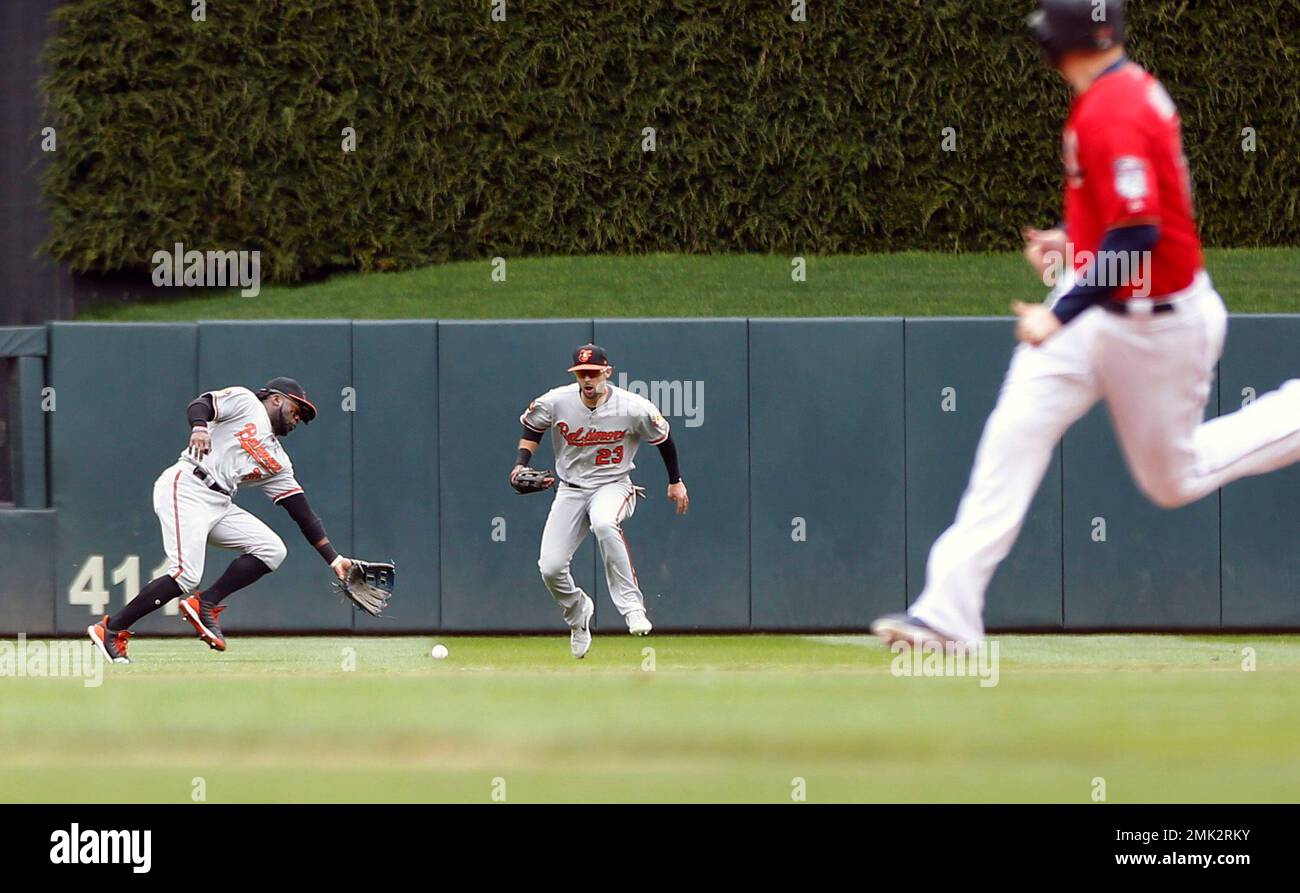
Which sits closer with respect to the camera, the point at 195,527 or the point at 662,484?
the point at 195,527

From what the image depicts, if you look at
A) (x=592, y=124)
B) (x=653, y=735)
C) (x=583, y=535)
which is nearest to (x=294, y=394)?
(x=583, y=535)

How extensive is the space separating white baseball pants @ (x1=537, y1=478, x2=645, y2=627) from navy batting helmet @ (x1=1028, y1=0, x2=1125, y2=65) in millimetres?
5877

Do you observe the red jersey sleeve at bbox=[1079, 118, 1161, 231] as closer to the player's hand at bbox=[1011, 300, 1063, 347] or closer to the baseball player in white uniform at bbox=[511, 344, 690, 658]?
the player's hand at bbox=[1011, 300, 1063, 347]

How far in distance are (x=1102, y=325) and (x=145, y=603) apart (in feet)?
21.7

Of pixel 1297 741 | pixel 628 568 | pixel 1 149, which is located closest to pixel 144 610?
pixel 628 568

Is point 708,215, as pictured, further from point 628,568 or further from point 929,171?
point 628,568

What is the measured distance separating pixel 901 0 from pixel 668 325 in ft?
16.1

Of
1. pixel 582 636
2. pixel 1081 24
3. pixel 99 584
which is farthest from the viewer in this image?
pixel 99 584

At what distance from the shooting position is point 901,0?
15352 mm

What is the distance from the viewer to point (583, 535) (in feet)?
34.5

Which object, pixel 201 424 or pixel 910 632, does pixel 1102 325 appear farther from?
pixel 201 424

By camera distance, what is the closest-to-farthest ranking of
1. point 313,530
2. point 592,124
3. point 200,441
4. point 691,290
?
point 200,441 < point 313,530 < point 691,290 < point 592,124

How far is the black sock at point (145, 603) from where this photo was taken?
9.59 meters

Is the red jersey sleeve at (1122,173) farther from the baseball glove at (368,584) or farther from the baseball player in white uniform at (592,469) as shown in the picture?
the baseball glove at (368,584)
